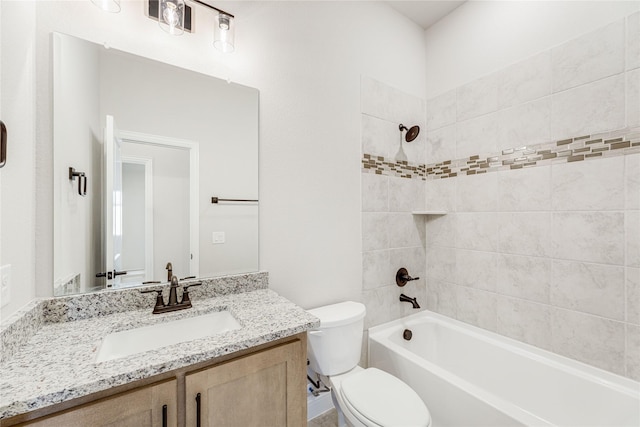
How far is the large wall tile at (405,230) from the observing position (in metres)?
2.16

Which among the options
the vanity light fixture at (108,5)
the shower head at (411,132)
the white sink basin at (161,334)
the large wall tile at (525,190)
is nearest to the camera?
the white sink basin at (161,334)

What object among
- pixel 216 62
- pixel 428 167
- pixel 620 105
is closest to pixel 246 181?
pixel 216 62

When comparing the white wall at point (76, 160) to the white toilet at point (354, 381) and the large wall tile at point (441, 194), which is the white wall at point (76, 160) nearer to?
the white toilet at point (354, 381)

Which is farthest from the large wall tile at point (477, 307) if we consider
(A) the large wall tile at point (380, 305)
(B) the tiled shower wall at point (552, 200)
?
(A) the large wall tile at point (380, 305)

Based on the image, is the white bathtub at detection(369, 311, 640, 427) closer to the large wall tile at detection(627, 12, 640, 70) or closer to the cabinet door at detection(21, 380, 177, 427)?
the cabinet door at detection(21, 380, 177, 427)

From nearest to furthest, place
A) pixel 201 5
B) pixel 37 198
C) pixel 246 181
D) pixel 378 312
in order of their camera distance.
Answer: pixel 37 198 → pixel 201 5 → pixel 246 181 → pixel 378 312

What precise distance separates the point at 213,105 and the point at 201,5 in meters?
0.46

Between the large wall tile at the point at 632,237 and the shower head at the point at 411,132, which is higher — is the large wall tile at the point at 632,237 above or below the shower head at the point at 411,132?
below

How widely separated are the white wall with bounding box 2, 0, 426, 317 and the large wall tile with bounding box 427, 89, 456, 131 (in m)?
0.32

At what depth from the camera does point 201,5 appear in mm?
1363

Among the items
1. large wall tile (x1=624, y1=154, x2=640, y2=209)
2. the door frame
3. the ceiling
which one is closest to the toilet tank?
the door frame

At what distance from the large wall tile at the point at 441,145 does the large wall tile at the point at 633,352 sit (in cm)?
139

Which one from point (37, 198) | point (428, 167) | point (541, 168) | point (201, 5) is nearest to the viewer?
point (37, 198)

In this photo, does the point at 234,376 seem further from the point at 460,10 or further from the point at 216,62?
the point at 460,10
